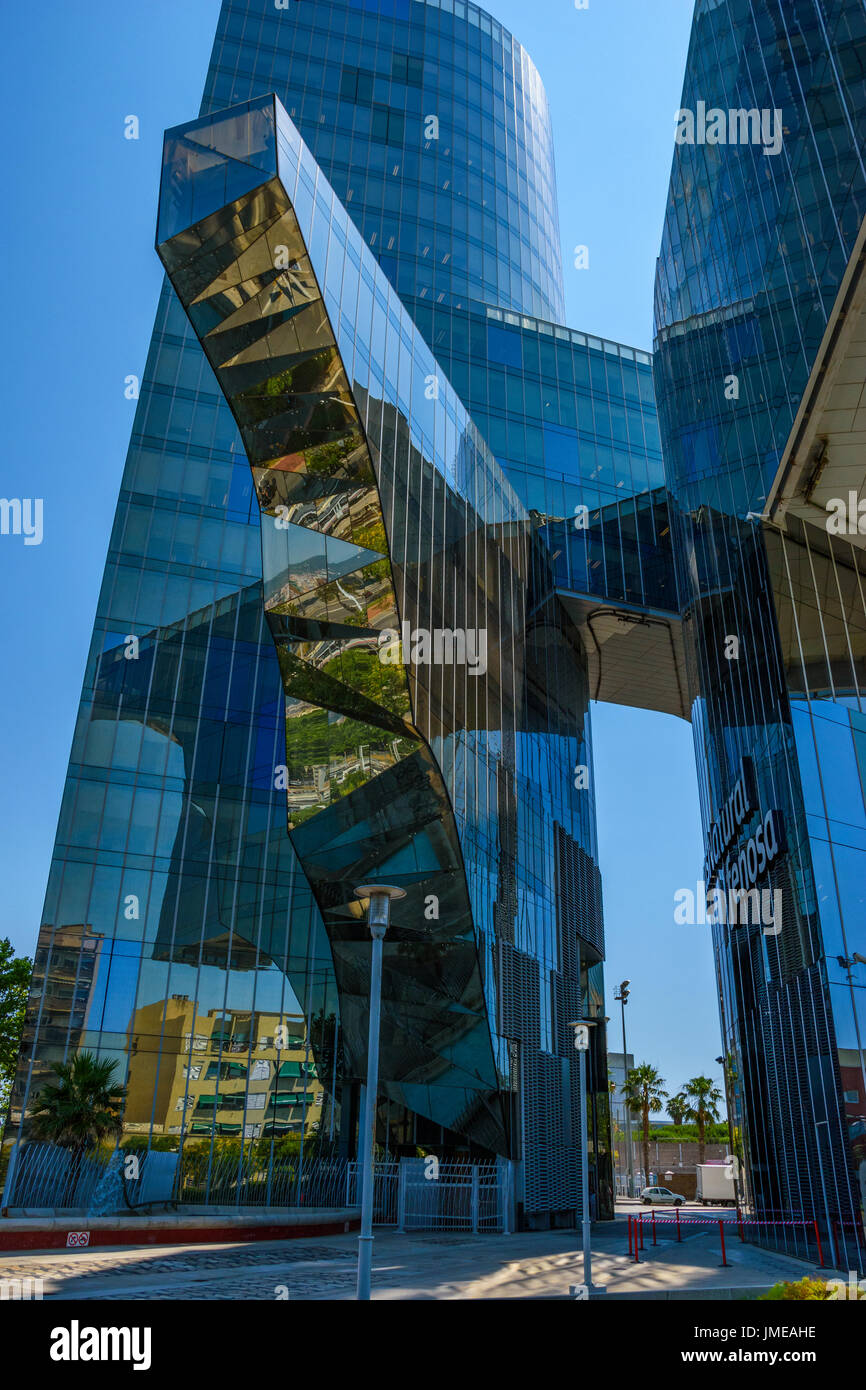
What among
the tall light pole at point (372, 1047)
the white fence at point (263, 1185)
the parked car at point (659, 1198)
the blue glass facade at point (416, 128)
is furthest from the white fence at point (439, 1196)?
the blue glass facade at point (416, 128)

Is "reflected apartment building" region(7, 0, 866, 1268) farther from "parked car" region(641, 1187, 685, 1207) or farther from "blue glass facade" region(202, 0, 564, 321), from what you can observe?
"parked car" region(641, 1187, 685, 1207)

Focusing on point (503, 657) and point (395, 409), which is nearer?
point (395, 409)

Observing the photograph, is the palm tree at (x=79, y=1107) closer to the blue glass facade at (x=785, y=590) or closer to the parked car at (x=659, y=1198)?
the blue glass facade at (x=785, y=590)

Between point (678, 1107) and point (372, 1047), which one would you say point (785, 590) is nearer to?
point (372, 1047)

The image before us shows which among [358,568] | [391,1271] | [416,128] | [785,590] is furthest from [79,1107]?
[416,128]

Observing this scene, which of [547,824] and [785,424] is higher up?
[785,424]

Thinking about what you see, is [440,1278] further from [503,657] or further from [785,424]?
[503,657]

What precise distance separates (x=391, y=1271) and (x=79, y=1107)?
1391cm

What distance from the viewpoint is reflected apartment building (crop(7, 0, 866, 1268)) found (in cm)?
2092

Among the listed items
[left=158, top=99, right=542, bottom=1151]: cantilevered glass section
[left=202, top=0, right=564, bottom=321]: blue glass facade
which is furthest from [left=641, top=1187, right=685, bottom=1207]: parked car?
[left=202, top=0, right=564, bottom=321]: blue glass facade

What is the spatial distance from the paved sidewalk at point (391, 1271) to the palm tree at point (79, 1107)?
23.9 ft
